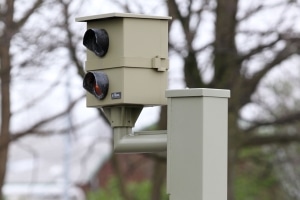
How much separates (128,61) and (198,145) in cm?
68

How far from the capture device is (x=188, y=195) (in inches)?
169

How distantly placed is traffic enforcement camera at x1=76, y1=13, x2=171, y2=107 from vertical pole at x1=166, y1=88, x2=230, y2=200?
0.40m

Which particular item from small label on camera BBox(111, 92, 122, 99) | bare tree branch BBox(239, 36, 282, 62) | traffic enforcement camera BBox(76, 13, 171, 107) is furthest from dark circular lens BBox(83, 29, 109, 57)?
bare tree branch BBox(239, 36, 282, 62)

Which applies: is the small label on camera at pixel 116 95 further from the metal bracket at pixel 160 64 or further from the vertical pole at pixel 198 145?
the vertical pole at pixel 198 145

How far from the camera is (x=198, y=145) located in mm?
4277

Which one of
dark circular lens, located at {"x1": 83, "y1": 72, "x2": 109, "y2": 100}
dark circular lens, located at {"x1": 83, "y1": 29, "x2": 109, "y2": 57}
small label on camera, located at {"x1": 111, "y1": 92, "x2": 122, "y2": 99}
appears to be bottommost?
small label on camera, located at {"x1": 111, "y1": 92, "x2": 122, "y2": 99}

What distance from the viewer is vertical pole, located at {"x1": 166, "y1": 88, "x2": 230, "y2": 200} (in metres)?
4.27

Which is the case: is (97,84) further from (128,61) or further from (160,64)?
(160,64)

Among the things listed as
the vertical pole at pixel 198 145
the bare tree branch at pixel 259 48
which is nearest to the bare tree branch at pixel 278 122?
the bare tree branch at pixel 259 48

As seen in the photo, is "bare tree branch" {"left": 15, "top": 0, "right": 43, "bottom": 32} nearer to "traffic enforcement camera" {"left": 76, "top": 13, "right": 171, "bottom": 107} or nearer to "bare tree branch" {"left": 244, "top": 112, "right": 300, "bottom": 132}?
"bare tree branch" {"left": 244, "top": 112, "right": 300, "bottom": 132}

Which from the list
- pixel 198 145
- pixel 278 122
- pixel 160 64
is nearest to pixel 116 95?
pixel 160 64

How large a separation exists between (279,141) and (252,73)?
139 cm

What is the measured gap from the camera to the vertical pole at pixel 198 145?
427 centimetres

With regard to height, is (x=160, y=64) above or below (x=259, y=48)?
below
